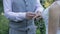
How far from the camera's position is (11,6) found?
8.21 feet

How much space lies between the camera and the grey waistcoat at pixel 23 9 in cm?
251

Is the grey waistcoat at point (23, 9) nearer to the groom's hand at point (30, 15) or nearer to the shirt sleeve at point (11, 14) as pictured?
the shirt sleeve at point (11, 14)

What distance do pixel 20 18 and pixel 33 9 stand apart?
0.61ft

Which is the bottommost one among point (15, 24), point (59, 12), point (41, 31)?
point (41, 31)

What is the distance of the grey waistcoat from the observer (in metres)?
2.51

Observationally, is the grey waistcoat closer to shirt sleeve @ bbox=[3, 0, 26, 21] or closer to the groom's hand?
shirt sleeve @ bbox=[3, 0, 26, 21]

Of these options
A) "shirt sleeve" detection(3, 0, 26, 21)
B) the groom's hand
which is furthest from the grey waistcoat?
the groom's hand

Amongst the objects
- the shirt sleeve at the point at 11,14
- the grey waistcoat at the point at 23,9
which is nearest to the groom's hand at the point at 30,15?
the shirt sleeve at the point at 11,14

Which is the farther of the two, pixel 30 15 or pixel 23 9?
pixel 23 9

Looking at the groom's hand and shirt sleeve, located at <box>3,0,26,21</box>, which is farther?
shirt sleeve, located at <box>3,0,26,21</box>

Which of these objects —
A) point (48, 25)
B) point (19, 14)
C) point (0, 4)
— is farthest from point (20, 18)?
point (0, 4)

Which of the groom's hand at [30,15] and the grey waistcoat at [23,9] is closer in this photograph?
the groom's hand at [30,15]

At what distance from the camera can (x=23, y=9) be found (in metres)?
2.53

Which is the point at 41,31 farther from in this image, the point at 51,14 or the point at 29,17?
the point at 51,14
